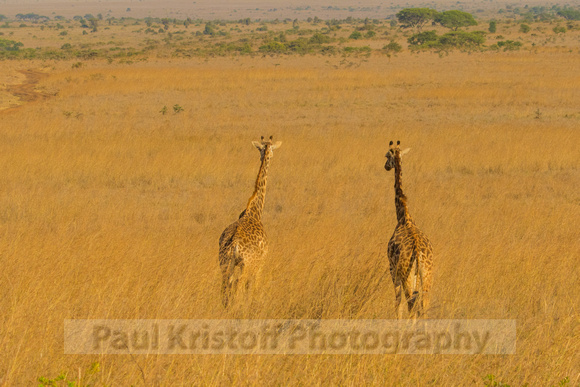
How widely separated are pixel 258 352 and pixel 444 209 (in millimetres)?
6363

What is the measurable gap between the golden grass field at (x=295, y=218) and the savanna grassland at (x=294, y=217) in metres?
0.03

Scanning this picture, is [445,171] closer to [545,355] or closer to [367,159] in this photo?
[367,159]

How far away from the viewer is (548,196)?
10828 millimetres

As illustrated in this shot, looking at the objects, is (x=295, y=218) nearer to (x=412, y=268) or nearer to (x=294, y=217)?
(x=294, y=217)

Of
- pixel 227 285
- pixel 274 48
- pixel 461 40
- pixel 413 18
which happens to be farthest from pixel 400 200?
pixel 413 18

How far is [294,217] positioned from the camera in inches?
372

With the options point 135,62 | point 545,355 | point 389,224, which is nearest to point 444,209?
point 389,224

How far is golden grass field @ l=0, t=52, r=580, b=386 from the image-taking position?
390 cm

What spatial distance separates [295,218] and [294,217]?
0.10 m

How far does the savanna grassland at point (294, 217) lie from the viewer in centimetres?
390

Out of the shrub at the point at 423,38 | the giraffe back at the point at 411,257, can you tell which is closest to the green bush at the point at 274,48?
the shrub at the point at 423,38

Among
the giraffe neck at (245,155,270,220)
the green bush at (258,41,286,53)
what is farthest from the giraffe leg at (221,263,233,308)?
the green bush at (258,41,286,53)

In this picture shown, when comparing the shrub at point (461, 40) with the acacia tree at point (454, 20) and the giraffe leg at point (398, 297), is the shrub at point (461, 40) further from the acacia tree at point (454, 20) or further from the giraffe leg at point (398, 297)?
the giraffe leg at point (398, 297)

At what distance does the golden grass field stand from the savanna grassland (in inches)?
1.3
